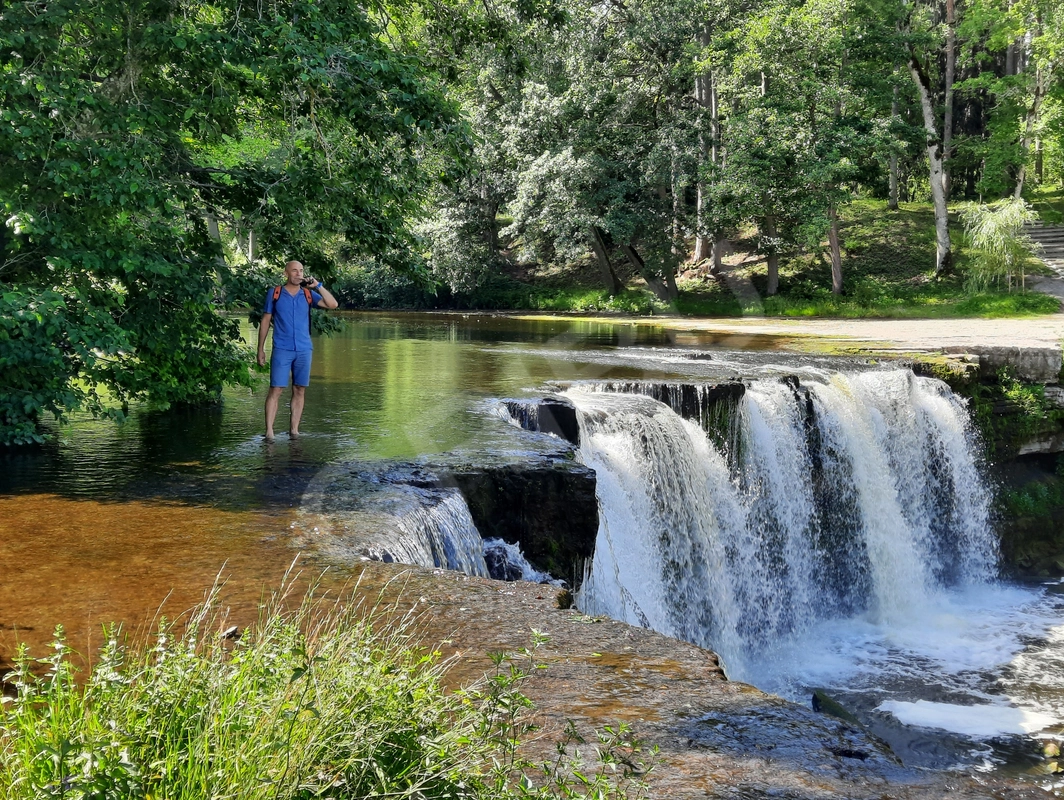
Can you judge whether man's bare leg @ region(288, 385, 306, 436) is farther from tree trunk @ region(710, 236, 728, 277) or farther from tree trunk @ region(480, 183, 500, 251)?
tree trunk @ region(480, 183, 500, 251)

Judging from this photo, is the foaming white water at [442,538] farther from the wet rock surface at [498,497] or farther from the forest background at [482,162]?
the forest background at [482,162]

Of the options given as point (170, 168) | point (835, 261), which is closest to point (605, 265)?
point (835, 261)

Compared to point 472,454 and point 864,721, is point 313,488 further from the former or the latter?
point 864,721

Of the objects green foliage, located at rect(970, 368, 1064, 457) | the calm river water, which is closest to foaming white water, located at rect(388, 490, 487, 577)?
the calm river water

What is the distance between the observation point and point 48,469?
25.2ft

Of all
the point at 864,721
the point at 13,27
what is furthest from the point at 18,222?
the point at 864,721

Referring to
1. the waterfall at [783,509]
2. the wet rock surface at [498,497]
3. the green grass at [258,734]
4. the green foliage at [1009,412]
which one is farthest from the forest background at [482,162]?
the green foliage at [1009,412]

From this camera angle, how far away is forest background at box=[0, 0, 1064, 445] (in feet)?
25.6

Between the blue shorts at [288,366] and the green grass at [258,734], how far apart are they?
6241mm

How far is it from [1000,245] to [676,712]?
27979 mm

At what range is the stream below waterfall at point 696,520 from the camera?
5.74 meters

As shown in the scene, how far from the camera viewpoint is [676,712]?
382 cm

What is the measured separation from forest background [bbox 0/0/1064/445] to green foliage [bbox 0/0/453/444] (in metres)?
0.03

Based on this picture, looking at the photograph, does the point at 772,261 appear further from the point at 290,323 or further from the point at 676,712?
the point at 676,712
